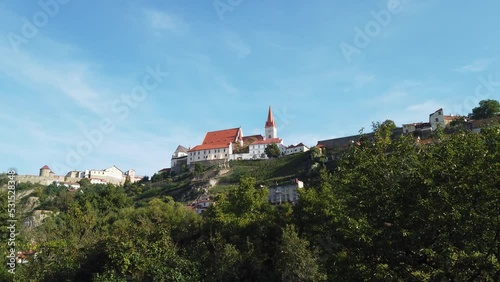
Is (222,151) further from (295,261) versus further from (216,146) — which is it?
(295,261)

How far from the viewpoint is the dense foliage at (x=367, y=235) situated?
9.34 meters

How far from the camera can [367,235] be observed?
10469mm

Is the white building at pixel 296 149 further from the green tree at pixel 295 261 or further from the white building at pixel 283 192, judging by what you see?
the green tree at pixel 295 261

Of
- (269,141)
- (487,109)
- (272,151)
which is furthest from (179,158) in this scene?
(487,109)

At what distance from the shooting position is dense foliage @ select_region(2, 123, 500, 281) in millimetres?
9344

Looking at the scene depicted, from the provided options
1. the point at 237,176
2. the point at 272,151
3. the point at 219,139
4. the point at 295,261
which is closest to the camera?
the point at 295,261

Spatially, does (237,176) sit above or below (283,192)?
above

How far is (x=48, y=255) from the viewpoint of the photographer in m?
23.0

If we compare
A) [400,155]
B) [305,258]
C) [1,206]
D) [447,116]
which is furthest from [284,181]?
[400,155]

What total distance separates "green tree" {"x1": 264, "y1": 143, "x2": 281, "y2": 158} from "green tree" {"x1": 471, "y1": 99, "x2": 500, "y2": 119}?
35.9m

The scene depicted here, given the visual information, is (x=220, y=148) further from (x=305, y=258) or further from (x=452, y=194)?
(x=452, y=194)

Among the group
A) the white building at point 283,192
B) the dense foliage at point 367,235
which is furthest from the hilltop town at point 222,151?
the dense foliage at point 367,235

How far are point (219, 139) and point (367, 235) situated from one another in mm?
88778

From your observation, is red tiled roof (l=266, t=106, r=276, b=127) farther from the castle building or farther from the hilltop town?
the castle building
